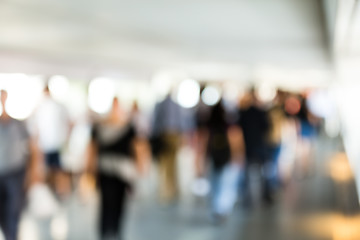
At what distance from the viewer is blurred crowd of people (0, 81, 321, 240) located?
12.8 ft

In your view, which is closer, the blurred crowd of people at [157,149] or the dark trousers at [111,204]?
the blurred crowd of people at [157,149]

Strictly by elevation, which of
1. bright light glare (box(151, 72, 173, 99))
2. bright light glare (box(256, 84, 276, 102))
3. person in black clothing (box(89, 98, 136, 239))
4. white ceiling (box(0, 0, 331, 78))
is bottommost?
person in black clothing (box(89, 98, 136, 239))

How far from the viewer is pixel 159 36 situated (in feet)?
13.4

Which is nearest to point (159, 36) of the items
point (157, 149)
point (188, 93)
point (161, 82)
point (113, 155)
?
point (161, 82)

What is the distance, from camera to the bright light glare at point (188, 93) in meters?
4.82

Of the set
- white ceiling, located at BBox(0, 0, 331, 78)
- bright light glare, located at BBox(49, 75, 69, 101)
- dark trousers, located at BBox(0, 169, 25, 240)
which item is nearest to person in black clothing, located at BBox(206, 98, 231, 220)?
white ceiling, located at BBox(0, 0, 331, 78)

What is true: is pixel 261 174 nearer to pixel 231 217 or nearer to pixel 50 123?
pixel 231 217

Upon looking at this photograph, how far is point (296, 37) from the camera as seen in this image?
4.27 metres

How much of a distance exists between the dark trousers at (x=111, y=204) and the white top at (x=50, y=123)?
2.60 ft

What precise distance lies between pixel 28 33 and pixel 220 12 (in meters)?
1.52

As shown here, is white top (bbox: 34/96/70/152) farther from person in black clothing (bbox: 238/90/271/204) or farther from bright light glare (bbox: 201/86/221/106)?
person in black clothing (bbox: 238/90/271/204)

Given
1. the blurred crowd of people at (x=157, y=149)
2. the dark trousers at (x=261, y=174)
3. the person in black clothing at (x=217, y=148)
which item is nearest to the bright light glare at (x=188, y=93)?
the blurred crowd of people at (x=157, y=149)

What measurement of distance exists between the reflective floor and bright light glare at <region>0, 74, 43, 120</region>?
1489 mm

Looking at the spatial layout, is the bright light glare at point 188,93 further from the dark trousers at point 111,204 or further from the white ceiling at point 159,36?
the dark trousers at point 111,204
